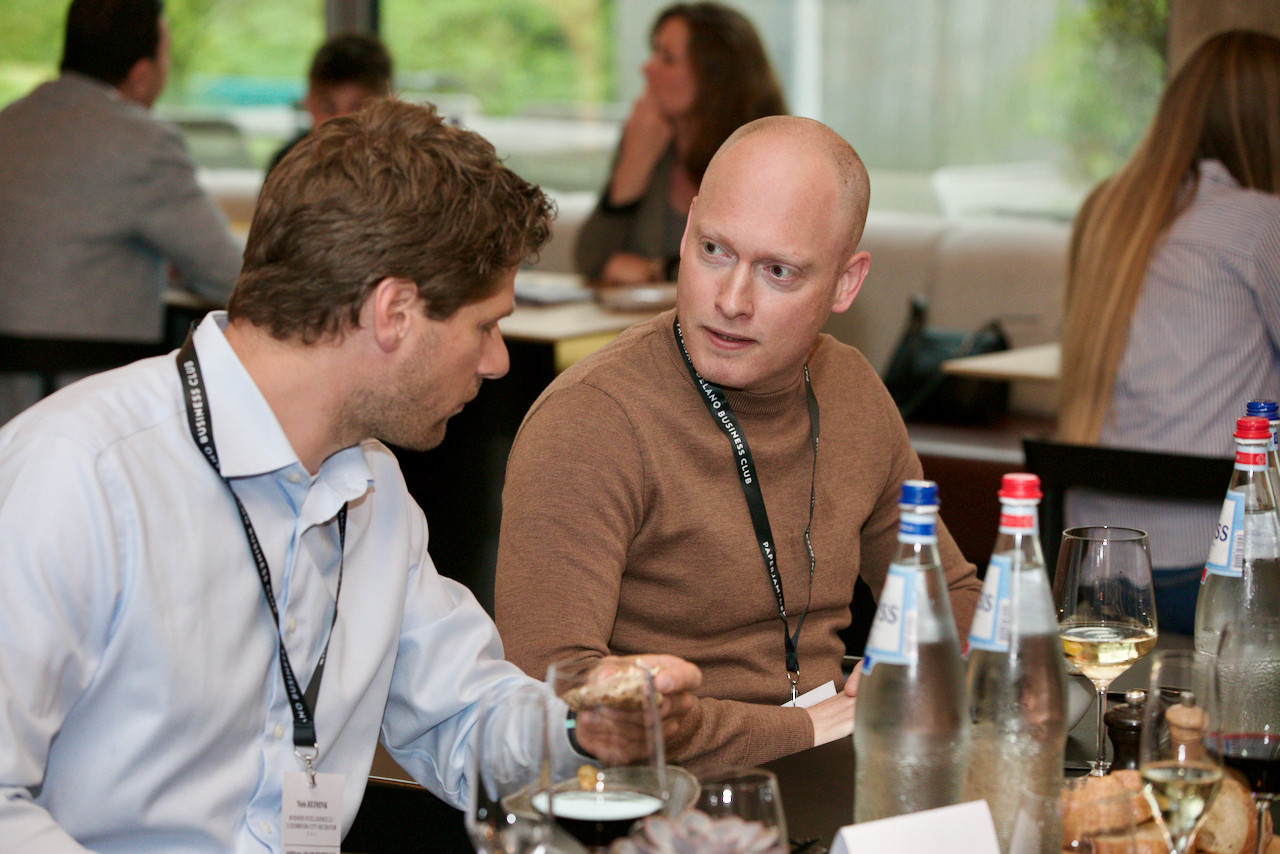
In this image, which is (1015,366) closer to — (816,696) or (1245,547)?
(816,696)

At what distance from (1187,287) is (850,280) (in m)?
1.17

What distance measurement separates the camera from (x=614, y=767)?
929 millimetres

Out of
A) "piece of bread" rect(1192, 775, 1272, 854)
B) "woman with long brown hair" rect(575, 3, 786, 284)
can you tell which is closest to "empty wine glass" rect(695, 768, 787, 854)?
"piece of bread" rect(1192, 775, 1272, 854)

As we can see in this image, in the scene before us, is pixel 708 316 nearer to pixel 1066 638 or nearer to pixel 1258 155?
pixel 1066 638

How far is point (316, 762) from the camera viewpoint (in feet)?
4.54

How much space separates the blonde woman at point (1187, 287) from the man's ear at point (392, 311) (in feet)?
5.77

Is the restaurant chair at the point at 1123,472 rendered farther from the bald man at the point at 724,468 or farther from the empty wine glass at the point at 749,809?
the empty wine glass at the point at 749,809

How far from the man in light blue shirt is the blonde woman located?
1.69m

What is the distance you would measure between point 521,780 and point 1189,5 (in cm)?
492

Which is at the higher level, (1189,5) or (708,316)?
(1189,5)

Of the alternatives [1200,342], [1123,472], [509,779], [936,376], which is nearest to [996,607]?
[509,779]

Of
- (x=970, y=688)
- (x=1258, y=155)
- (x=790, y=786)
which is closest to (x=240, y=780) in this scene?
(x=790, y=786)

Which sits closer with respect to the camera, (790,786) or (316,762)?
(790,786)

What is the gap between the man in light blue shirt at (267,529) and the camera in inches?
45.0
